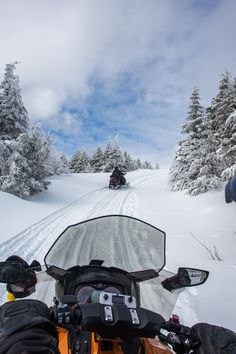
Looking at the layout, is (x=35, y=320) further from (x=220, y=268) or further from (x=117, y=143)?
(x=117, y=143)

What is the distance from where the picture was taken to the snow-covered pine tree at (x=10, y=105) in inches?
653

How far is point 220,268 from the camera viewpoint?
20.8 ft

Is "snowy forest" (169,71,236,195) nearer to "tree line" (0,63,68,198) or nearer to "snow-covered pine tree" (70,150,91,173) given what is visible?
"tree line" (0,63,68,198)

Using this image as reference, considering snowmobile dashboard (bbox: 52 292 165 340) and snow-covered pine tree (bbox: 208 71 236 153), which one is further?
snow-covered pine tree (bbox: 208 71 236 153)

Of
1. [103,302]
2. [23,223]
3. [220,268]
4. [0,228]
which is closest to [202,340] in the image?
[103,302]

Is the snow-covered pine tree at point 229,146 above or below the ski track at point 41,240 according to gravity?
above

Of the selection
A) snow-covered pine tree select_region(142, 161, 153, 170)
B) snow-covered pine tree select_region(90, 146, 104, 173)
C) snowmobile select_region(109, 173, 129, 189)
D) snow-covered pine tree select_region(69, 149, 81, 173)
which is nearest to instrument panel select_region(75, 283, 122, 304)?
snowmobile select_region(109, 173, 129, 189)

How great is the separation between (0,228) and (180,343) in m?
8.55

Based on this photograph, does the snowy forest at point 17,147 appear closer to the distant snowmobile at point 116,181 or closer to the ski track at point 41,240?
the ski track at point 41,240

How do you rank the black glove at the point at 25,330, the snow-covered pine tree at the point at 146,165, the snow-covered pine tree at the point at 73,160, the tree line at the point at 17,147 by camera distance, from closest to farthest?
the black glove at the point at 25,330 → the tree line at the point at 17,147 → the snow-covered pine tree at the point at 73,160 → the snow-covered pine tree at the point at 146,165

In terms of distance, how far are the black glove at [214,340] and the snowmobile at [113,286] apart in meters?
0.05

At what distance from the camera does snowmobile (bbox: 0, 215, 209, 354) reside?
1202mm

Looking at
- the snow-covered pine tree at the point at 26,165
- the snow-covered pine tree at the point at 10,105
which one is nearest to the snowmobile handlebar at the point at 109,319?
the snow-covered pine tree at the point at 26,165

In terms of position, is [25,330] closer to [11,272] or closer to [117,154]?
[11,272]
